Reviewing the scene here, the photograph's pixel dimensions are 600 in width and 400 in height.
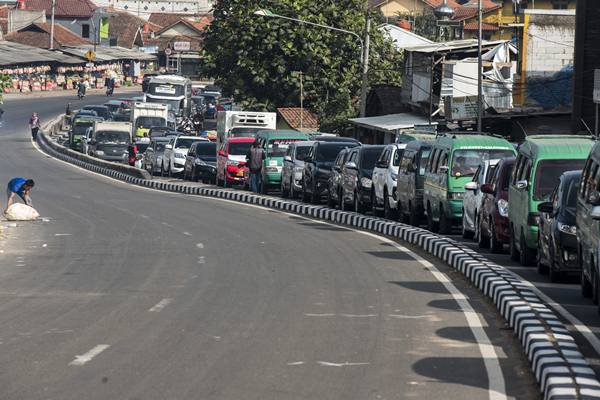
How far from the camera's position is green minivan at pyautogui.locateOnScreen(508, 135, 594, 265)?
69.4 ft

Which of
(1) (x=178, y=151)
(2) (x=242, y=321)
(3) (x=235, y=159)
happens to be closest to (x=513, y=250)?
→ (2) (x=242, y=321)

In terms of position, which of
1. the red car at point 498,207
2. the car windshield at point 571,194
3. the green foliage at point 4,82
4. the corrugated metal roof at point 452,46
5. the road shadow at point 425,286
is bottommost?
the road shadow at point 425,286

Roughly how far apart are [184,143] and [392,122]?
8.55 meters

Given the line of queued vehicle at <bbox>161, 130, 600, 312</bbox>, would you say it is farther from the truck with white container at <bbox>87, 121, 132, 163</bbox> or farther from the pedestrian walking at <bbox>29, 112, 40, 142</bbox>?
the pedestrian walking at <bbox>29, 112, 40, 142</bbox>

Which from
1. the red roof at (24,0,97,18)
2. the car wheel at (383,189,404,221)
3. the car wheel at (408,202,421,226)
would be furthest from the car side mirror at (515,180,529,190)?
the red roof at (24,0,97,18)

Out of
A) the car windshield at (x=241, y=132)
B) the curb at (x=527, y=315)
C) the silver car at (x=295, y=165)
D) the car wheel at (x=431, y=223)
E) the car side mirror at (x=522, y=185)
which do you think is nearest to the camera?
the curb at (x=527, y=315)

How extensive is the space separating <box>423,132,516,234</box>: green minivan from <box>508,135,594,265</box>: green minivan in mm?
4770

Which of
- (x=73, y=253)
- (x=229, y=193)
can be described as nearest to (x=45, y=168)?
(x=229, y=193)

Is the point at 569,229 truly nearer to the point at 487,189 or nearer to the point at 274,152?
the point at 487,189

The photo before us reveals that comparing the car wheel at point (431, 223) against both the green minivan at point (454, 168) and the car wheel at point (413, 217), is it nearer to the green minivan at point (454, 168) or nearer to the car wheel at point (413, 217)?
the green minivan at point (454, 168)

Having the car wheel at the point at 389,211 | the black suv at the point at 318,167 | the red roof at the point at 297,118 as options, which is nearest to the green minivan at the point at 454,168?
the car wheel at the point at 389,211

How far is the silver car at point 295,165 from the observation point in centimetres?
4172

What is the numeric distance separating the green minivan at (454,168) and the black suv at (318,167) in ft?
34.9

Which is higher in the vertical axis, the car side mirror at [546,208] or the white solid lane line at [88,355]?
the car side mirror at [546,208]
